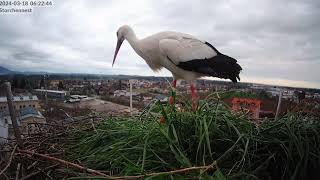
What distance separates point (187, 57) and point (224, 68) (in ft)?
1.28

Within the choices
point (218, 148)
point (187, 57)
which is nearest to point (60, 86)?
point (187, 57)

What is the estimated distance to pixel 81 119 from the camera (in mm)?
2643

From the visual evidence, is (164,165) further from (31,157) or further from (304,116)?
(304,116)

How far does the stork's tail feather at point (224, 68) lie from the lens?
3312 mm

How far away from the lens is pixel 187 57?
3.32m

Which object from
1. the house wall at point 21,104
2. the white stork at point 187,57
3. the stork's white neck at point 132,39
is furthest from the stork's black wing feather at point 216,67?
the house wall at point 21,104

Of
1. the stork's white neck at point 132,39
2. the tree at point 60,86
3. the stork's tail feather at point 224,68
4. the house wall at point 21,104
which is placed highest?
the stork's white neck at point 132,39

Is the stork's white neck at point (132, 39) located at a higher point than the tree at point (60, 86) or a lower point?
higher

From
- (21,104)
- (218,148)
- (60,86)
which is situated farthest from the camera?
(60,86)

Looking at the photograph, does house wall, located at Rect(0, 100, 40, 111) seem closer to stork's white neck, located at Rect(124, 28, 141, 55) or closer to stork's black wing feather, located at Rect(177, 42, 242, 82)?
stork's white neck, located at Rect(124, 28, 141, 55)

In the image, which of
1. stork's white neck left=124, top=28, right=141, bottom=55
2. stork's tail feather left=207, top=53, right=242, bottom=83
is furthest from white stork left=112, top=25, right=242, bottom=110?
stork's white neck left=124, top=28, right=141, bottom=55

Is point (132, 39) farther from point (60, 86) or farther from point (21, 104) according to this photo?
point (21, 104)

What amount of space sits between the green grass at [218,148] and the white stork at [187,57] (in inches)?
62.9

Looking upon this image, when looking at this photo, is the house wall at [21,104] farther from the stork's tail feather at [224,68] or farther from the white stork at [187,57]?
the stork's tail feather at [224,68]
